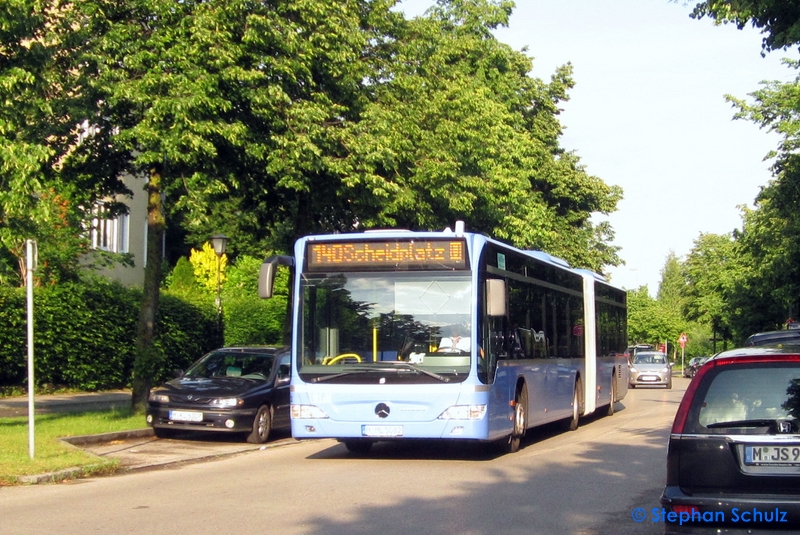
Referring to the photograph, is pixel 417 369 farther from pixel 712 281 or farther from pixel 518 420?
pixel 712 281

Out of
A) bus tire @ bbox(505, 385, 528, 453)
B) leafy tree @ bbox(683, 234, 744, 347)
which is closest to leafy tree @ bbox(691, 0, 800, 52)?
bus tire @ bbox(505, 385, 528, 453)

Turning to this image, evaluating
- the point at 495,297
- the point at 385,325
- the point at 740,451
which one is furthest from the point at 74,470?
the point at 740,451

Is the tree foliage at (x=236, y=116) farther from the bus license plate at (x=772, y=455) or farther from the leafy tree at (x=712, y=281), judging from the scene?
the leafy tree at (x=712, y=281)

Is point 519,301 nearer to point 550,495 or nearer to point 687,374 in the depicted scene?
point 550,495

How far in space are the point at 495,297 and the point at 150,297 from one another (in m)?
8.81

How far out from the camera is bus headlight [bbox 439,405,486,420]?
1309 centimetres

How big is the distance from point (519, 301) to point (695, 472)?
9173mm

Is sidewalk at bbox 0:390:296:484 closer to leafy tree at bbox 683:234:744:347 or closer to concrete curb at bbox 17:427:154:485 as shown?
concrete curb at bbox 17:427:154:485

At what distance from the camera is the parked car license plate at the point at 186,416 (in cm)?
1648

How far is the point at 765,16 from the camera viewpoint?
37.8 ft

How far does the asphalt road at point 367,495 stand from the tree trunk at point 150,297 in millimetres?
4620

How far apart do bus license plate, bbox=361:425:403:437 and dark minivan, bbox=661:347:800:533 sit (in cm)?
694

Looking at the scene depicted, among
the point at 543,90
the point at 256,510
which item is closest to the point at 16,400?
the point at 256,510

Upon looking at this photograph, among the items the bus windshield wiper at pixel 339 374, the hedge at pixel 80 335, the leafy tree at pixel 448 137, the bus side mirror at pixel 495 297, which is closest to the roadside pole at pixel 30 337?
the bus windshield wiper at pixel 339 374
